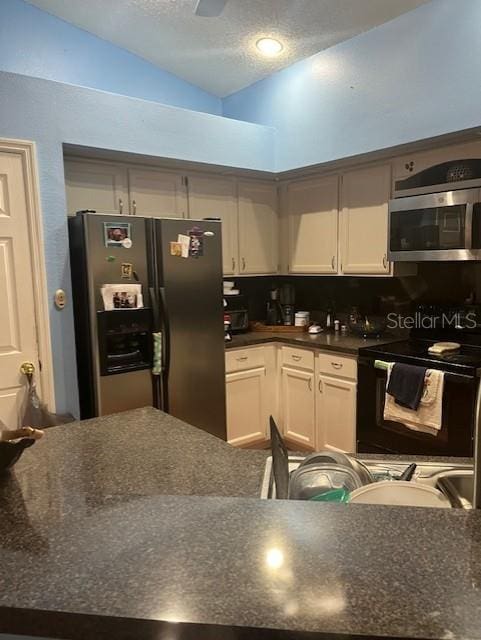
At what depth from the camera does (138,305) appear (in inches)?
105

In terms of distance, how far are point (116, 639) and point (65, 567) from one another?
0.13 meters

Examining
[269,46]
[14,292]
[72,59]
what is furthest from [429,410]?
[72,59]

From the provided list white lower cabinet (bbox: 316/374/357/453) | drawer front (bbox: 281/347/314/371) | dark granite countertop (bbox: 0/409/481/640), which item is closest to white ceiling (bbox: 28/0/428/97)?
drawer front (bbox: 281/347/314/371)

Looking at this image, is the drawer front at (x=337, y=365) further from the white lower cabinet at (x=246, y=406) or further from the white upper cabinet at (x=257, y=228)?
the white upper cabinet at (x=257, y=228)

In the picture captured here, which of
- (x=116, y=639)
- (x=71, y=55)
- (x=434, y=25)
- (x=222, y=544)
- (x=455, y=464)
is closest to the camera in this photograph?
(x=116, y=639)

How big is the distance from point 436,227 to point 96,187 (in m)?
2.08

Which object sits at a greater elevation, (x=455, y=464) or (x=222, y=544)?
(x=222, y=544)

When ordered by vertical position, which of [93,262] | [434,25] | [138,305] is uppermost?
[434,25]

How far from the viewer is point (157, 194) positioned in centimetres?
318

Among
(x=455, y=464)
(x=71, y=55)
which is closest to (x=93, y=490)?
(x=455, y=464)

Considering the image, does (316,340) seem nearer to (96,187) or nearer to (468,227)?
(468,227)

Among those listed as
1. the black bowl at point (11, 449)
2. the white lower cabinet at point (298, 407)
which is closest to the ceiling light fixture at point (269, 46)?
the white lower cabinet at point (298, 407)

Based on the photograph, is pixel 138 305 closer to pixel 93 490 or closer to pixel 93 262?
pixel 93 262

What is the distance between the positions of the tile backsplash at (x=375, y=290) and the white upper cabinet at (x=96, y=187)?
1.36 meters
